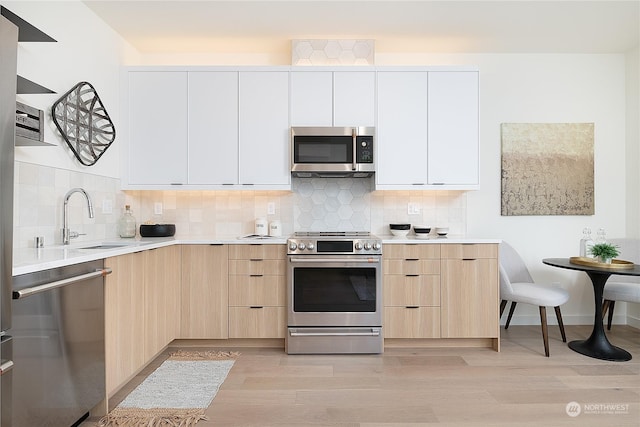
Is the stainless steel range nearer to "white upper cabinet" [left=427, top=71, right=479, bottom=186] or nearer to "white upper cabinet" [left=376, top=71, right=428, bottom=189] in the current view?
"white upper cabinet" [left=376, top=71, right=428, bottom=189]

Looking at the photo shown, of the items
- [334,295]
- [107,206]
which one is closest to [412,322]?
[334,295]

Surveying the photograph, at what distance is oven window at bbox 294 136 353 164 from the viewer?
335 centimetres

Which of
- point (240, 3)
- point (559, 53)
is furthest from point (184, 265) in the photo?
point (559, 53)

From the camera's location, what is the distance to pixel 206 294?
10.3ft

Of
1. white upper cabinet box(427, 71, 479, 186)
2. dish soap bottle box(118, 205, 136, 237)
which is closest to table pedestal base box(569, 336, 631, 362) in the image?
white upper cabinet box(427, 71, 479, 186)

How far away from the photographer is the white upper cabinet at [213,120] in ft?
11.1

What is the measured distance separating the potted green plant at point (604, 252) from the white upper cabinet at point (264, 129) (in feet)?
8.36

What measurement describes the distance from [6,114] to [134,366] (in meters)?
1.71

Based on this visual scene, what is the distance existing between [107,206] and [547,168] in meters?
4.17

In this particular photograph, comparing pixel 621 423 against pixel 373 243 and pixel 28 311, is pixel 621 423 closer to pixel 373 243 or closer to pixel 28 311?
pixel 373 243

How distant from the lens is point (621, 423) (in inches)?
81.0

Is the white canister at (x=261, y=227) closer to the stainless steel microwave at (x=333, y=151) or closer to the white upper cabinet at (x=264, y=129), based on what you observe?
the white upper cabinet at (x=264, y=129)

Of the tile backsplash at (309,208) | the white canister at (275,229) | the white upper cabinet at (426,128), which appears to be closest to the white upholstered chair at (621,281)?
the tile backsplash at (309,208)

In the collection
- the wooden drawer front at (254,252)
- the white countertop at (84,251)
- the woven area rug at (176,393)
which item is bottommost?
the woven area rug at (176,393)
